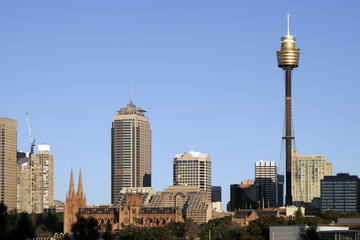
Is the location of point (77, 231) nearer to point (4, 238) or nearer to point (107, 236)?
point (107, 236)

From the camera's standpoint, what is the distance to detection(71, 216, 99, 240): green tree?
178500mm

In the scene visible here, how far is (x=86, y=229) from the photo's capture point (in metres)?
180

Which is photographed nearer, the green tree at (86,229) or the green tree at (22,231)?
the green tree at (22,231)

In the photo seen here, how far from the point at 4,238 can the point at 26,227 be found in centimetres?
819

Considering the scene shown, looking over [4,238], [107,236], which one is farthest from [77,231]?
[4,238]

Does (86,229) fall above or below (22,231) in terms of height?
above

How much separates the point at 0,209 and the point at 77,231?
14.5 m

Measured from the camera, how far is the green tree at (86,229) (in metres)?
178

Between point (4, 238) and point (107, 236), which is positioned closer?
point (4, 238)

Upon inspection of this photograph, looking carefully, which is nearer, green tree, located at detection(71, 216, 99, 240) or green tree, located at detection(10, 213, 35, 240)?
green tree, located at detection(10, 213, 35, 240)

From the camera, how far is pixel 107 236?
7052 inches

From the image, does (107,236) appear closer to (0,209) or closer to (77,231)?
(77,231)

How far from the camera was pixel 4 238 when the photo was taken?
166125mm

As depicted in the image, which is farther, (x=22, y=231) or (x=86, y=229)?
(x=86, y=229)
